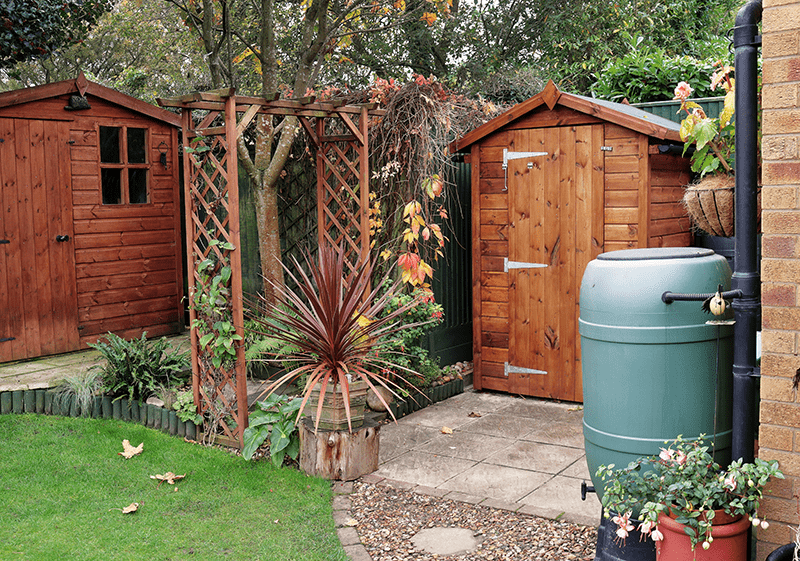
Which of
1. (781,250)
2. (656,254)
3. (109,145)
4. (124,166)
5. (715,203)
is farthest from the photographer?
(124,166)

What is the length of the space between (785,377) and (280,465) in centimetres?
287

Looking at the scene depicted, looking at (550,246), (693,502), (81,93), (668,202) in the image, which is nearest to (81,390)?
(81,93)

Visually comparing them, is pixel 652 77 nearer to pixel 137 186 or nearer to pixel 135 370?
pixel 137 186

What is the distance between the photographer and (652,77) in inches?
296

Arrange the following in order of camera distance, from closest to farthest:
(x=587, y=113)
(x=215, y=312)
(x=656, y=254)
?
(x=656, y=254), (x=215, y=312), (x=587, y=113)

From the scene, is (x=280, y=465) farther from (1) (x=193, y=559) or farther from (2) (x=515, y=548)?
(2) (x=515, y=548)

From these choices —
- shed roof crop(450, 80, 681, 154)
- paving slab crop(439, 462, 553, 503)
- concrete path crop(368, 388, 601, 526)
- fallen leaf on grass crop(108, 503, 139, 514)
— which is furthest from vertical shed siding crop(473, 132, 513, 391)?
fallen leaf on grass crop(108, 503, 139, 514)

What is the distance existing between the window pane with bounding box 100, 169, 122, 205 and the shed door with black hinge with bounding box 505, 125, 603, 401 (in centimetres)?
377

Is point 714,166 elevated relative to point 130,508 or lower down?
elevated

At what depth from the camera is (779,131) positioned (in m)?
2.56

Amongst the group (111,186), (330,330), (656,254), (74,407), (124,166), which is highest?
(124,166)

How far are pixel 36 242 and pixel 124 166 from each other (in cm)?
114

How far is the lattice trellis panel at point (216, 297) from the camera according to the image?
15.6 ft

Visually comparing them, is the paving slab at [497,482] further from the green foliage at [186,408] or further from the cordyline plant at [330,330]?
the green foliage at [186,408]
